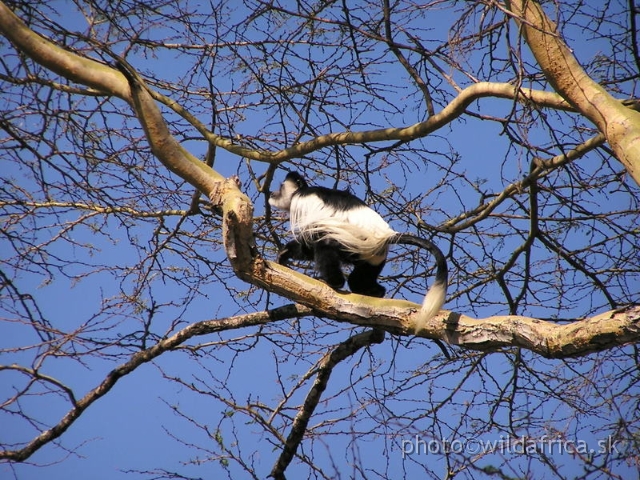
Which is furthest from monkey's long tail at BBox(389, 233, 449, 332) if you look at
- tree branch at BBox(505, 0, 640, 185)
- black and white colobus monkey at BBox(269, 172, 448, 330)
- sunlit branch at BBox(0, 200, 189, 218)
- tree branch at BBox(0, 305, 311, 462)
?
sunlit branch at BBox(0, 200, 189, 218)

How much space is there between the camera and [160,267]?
10.6ft

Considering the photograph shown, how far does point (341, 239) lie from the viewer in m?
3.53

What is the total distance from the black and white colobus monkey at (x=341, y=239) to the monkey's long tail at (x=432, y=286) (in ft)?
0.07

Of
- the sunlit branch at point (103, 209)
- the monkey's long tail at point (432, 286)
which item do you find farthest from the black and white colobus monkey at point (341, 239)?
the sunlit branch at point (103, 209)

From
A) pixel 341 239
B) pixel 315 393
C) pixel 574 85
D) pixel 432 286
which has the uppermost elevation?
pixel 341 239

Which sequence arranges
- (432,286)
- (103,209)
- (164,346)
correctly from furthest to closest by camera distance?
(103,209)
(164,346)
(432,286)

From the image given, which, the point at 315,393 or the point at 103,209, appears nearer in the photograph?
the point at 315,393

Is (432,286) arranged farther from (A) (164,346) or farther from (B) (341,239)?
(A) (164,346)

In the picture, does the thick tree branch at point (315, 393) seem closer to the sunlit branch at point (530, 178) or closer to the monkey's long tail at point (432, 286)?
the monkey's long tail at point (432, 286)

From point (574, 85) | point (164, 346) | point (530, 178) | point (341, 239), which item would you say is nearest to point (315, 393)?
point (164, 346)

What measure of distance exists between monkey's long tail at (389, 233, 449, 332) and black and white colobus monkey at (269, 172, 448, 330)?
2 cm

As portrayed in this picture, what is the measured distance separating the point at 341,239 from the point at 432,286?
94 centimetres

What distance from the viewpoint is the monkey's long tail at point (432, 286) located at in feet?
7.79

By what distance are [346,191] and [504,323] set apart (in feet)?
5.86
